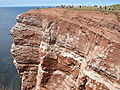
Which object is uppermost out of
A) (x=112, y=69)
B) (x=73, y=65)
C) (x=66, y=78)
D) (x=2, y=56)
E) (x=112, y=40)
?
(x=112, y=40)

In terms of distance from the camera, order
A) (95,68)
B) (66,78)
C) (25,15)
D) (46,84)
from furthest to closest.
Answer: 1. (25,15)
2. (46,84)
3. (66,78)
4. (95,68)

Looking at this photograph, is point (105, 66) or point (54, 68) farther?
point (54, 68)

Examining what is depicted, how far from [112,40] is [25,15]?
1238 centimetres

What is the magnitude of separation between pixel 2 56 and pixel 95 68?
71.8 m

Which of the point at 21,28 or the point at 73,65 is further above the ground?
the point at 21,28

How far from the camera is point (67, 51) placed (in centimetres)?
1892

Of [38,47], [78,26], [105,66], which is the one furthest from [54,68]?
[105,66]

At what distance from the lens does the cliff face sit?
14.7 metres

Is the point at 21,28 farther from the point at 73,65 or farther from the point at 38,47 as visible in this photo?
the point at 73,65

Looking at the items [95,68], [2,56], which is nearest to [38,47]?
[95,68]

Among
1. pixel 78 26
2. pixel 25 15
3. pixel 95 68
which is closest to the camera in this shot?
pixel 95 68

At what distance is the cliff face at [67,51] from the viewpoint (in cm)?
1468

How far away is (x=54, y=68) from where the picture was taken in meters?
20.6

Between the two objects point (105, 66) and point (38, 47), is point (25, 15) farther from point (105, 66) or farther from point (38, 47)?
point (105, 66)
